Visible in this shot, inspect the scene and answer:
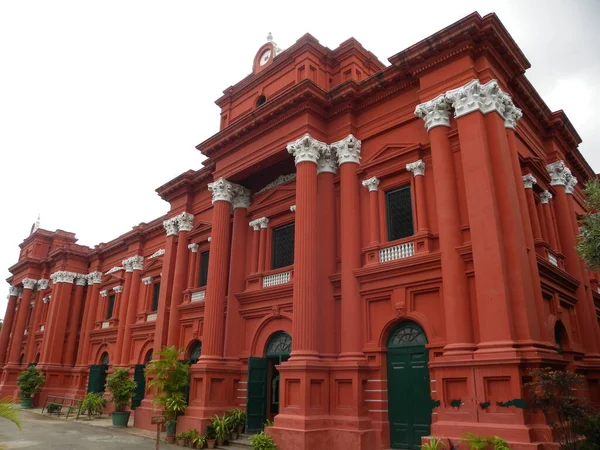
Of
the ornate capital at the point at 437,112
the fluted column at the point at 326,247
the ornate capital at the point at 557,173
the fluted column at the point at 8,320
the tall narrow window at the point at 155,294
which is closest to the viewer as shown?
the ornate capital at the point at 437,112

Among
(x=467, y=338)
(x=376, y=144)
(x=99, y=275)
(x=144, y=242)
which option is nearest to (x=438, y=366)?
(x=467, y=338)

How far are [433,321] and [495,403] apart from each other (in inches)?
103

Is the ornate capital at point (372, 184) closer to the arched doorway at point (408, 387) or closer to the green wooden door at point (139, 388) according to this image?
the arched doorway at point (408, 387)

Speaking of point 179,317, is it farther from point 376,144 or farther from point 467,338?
point 467,338

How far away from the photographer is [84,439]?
15.6 metres

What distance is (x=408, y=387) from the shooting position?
11.8 meters

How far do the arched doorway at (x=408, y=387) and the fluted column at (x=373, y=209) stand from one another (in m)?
2.54

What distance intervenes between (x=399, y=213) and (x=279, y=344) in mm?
5727

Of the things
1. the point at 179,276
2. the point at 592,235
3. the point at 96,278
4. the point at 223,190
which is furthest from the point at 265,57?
the point at 96,278

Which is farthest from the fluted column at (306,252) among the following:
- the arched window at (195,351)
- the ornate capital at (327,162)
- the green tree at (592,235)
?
the arched window at (195,351)

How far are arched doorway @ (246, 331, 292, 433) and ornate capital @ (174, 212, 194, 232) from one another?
24.5 feet

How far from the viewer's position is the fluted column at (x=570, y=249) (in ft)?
46.0

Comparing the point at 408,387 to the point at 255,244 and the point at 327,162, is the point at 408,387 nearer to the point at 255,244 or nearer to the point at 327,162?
the point at 327,162

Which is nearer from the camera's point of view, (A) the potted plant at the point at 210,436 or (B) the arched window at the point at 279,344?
(A) the potted plant at the point at 210,436
